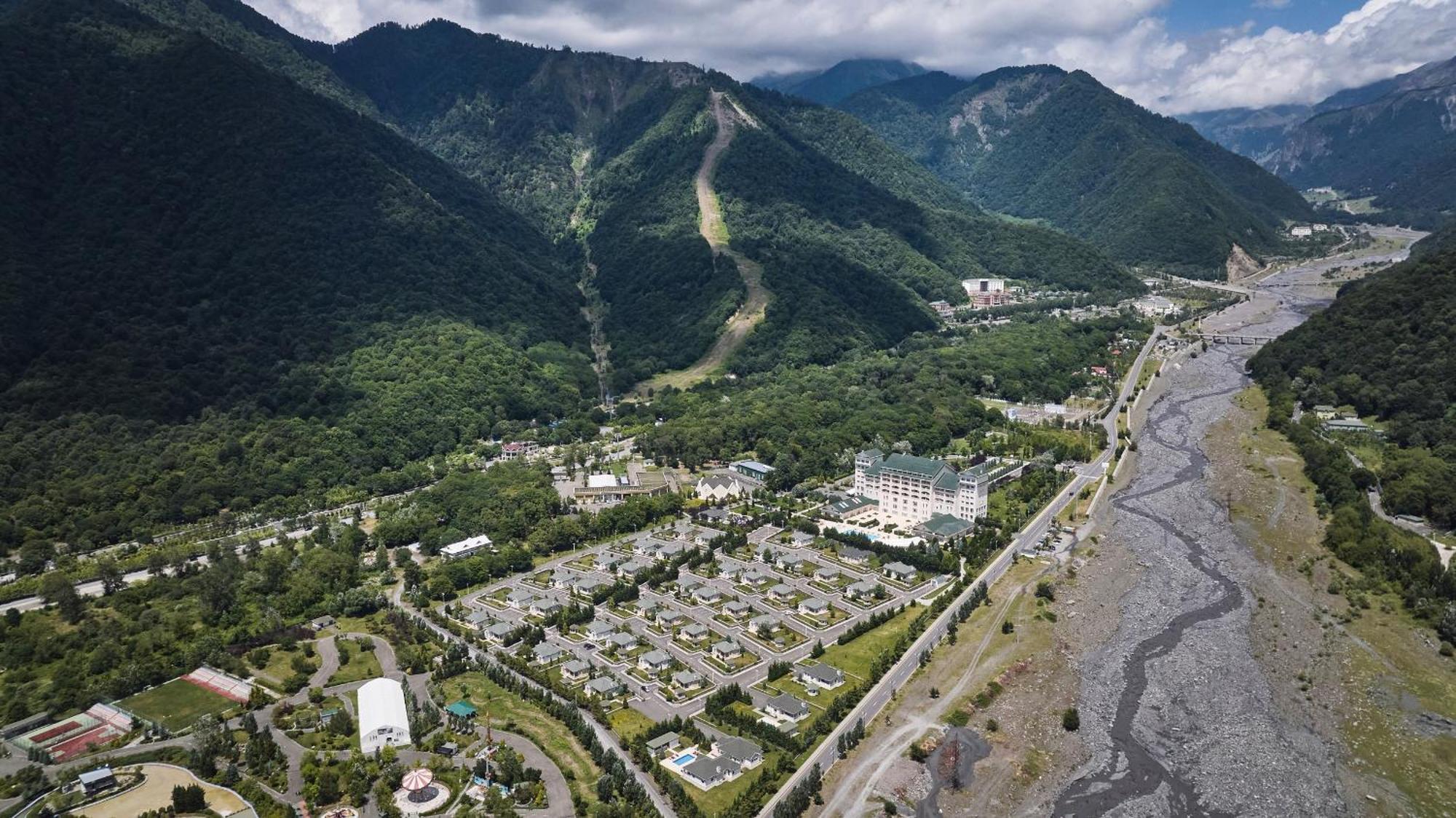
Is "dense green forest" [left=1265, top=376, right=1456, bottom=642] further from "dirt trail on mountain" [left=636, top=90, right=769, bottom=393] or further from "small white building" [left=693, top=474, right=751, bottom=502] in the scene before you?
"dirt trail on mountain" [left=636, top=90, right=769, bottom=393]

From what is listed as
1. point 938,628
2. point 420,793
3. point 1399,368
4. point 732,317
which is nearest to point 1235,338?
point 1399,368

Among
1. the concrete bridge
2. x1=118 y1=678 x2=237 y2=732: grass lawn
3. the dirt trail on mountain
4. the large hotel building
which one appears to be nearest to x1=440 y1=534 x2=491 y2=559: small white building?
x1=118 y1=678 x2=237 y2=732: grass lawn

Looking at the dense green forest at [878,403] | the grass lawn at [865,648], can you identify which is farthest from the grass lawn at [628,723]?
the dense green forest at [878,403]

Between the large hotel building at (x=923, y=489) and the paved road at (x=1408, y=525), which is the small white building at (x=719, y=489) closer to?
the large hotel building at (x=923, y=489)

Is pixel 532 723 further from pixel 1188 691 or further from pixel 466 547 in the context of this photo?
pixel 1188 691

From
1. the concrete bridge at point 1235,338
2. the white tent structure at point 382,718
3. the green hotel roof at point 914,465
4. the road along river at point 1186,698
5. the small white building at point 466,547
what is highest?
the concrete bridge at point 1235,338

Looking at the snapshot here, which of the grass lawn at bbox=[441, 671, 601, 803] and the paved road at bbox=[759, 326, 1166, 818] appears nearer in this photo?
the grass lawn at bbox=[441, 671, 601, 803]
